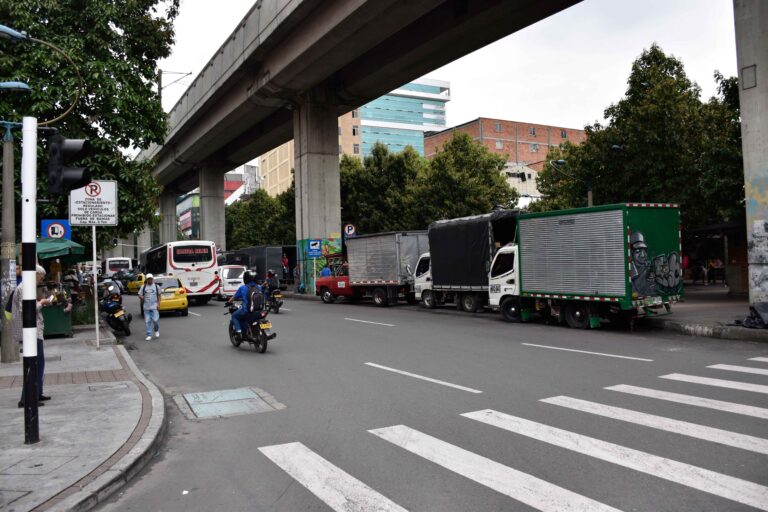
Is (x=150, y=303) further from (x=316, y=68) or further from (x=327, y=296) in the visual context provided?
(x=316, y=68)

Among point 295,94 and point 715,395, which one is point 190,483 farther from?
point 295,94

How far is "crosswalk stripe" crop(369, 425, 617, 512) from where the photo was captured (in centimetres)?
423

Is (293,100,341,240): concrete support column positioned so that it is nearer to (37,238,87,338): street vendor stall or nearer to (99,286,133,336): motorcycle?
(99,286,133,336): motorcycle

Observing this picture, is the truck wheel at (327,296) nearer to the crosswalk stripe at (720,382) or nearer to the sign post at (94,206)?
the sign post at (94,206)

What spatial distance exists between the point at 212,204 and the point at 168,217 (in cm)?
1940

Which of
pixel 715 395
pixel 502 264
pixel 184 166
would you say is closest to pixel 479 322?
pixel 502 264

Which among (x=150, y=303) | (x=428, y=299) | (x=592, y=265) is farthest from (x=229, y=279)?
(x=592, y=265)

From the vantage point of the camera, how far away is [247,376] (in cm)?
982

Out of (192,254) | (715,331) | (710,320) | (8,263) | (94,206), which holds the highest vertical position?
(94,206)

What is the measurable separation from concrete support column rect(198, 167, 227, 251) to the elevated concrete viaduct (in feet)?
11.3

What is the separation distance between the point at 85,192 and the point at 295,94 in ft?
65.0

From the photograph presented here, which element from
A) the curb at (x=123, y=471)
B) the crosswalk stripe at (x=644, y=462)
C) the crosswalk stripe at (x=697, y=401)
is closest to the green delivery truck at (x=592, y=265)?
the crosswalk stripe at (x=697, y=401)

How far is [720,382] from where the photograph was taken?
8.25m

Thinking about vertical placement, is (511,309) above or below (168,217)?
below
